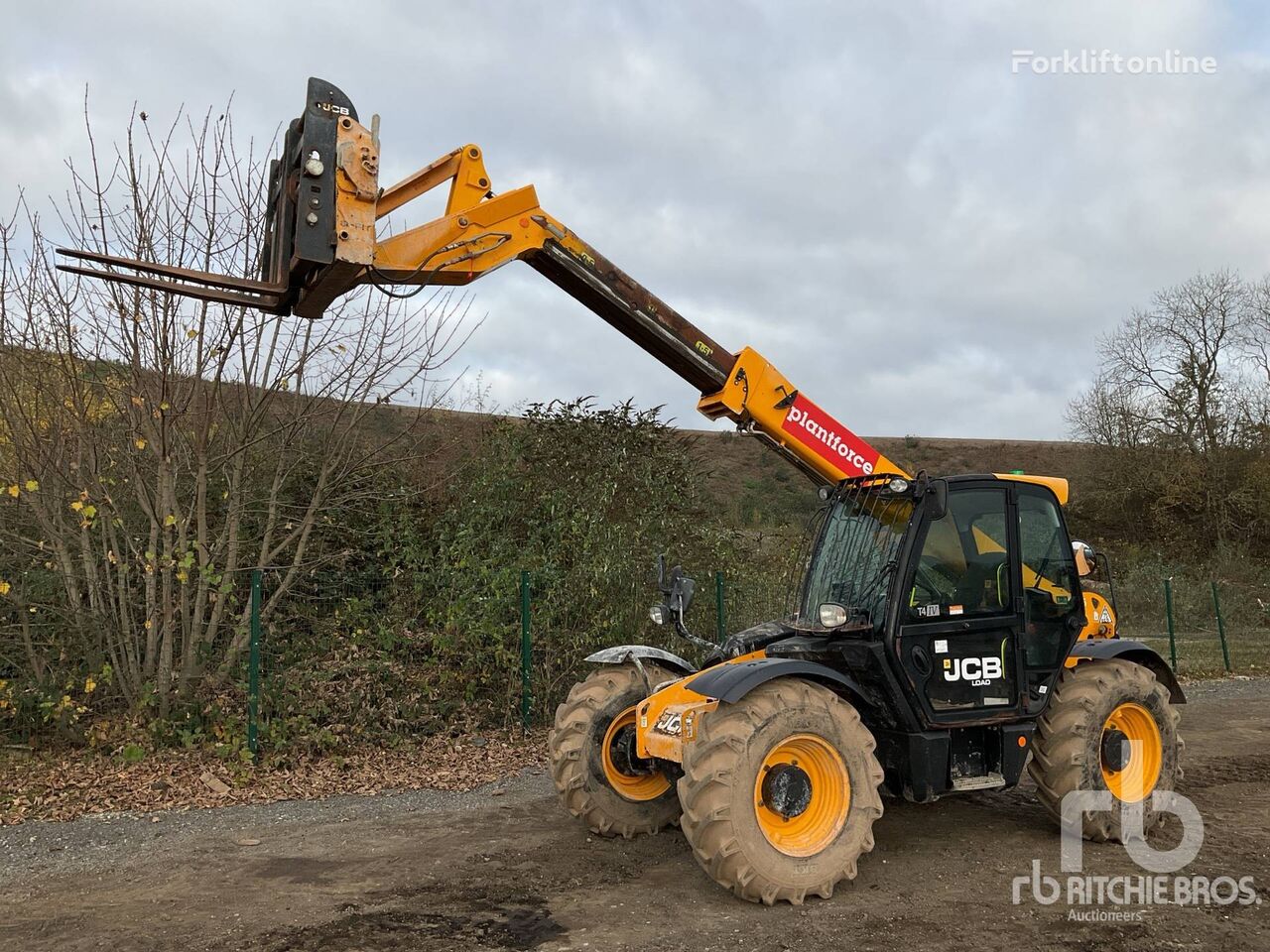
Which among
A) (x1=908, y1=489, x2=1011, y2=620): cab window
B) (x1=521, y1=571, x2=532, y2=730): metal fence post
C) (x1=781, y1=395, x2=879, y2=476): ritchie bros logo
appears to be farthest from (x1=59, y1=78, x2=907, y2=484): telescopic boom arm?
(x1=521, y1=571, x2=532, y2=730): metal fence post

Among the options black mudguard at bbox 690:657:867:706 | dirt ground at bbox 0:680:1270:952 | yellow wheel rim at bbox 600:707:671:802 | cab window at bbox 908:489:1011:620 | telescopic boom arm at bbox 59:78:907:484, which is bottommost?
dirt ground at bbox 0:680:1270:952

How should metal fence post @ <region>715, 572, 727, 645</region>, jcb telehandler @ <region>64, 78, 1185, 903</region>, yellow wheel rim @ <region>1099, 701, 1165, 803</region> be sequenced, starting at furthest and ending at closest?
metal fence post @ <region>715, 572, 727, 645</region> → yellow wheel rim @ <region>1099, 701, 1165, 803</region> → jcb telehandler @ <region>64, 78, 1185, 903</region>

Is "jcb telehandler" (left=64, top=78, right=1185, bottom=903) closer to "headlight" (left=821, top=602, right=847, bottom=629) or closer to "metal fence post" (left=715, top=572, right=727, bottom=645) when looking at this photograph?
"headlight" (left=821, top=602, right=847, bottom=629)

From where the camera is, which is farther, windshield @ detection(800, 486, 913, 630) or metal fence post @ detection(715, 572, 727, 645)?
metal fence post @ detection(715, 572, 727, 645)

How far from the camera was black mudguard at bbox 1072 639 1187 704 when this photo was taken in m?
6.50

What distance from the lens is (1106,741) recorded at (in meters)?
6.27

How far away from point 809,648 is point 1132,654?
2.40 m

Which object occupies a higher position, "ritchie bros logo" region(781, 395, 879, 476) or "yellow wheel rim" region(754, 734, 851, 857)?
"ritchie bros logo" region(781, 395, 879, 476)

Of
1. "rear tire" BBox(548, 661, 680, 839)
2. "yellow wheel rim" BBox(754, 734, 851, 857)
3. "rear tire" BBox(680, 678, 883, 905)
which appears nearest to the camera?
"rear tire" BBox(680, 678, 883, 905)

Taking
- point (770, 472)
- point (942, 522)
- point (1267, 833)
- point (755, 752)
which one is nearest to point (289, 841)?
point (755, 752)

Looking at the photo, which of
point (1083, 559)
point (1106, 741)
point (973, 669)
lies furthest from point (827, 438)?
point (1106, 741)

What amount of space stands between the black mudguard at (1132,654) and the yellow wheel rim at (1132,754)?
355mm

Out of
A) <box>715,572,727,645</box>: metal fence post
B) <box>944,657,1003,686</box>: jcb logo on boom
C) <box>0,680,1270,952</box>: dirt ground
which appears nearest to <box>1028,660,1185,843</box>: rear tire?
<box>0,680,1270,952</box>: dirt ground

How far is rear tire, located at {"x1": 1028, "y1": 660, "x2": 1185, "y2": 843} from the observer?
605 centimetres
